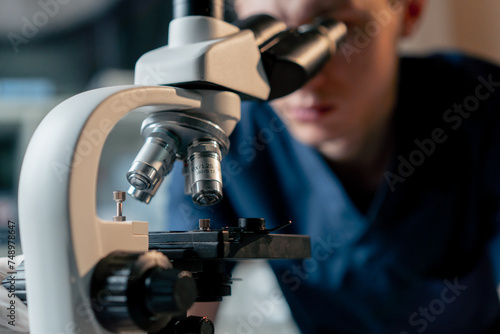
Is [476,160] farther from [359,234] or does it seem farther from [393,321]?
[393,321]

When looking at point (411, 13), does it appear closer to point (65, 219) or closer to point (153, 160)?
point (153, 160)

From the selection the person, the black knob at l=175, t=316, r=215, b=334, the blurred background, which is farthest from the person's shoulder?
the black knob at l=175, t=316, r=215, b=334

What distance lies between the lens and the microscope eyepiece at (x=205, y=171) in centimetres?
50

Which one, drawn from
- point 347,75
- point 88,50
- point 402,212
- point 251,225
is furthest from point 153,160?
point 88,50

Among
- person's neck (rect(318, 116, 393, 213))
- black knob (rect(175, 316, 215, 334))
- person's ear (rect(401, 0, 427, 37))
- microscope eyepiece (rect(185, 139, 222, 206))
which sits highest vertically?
person's ear (rect(401, 0, 427, 37))

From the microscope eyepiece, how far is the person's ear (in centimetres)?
84

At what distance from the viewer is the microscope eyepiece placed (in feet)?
1.65

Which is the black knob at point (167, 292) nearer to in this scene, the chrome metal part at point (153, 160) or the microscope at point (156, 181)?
the microscope at point (156, 181)

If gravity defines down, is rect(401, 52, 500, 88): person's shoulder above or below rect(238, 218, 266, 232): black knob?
above

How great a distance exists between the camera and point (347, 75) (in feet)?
3.44

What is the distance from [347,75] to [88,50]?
1190 mm

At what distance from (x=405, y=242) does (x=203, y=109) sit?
744 mm

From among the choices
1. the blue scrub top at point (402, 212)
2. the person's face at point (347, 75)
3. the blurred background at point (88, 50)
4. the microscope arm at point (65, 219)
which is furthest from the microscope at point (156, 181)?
the blurred background at point (88, 50)

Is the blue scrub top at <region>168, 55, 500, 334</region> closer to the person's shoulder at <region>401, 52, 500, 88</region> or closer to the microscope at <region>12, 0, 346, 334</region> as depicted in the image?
the person's shoulder at <region>401, 52, 500, 88</region>
